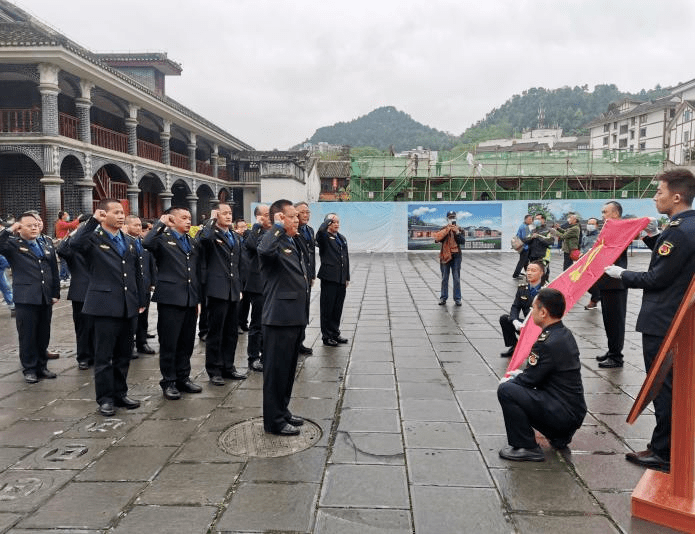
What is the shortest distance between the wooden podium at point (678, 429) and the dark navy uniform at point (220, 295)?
3.53 metres

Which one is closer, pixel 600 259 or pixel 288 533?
pixel 288 533

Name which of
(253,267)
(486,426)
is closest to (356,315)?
(253,267)

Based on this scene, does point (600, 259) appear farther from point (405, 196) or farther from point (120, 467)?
point (405, 196)

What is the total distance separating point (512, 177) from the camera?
26391 mm

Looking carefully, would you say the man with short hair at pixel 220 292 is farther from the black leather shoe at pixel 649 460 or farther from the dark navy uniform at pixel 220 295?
the black leather shoe at pixel 649 460

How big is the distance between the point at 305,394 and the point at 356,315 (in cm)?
360

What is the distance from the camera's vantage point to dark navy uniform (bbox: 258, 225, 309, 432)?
3.60m

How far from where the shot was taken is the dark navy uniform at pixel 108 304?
4.04 m

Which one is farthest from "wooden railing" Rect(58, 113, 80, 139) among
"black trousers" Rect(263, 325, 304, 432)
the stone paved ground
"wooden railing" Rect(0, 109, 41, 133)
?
"black trousers" Rect(263, 325, 304, 432)

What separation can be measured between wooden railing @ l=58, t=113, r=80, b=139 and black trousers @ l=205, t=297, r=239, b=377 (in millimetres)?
13120

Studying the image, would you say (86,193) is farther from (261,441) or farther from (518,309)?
(261,441)

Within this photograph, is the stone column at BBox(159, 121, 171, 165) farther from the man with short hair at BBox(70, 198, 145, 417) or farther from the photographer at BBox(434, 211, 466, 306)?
the man with short hair at BBox(70, 198, 145, 417)

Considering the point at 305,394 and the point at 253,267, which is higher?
the point at 253,267

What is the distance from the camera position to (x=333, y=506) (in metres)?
2.68
